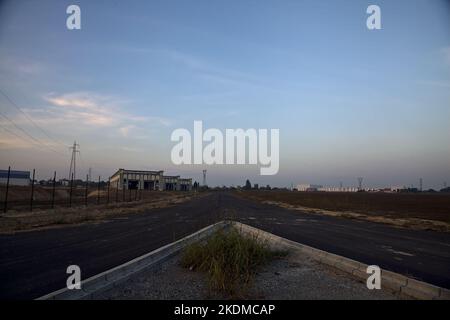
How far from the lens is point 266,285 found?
7.50 metres

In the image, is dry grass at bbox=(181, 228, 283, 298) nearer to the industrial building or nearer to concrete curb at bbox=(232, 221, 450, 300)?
concrete curb at bbox=(232, 221, 450, 300)

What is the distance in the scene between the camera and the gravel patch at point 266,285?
6.69 metres

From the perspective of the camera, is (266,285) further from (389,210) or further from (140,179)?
(140,179)

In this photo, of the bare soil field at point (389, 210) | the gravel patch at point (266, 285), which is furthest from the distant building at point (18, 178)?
the gravel patch at point (266, 285)

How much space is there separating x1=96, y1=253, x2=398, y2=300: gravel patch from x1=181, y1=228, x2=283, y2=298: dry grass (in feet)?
0.56

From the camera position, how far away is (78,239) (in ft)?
47.8

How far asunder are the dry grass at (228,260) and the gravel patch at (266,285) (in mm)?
170

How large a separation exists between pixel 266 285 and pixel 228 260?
123 cm

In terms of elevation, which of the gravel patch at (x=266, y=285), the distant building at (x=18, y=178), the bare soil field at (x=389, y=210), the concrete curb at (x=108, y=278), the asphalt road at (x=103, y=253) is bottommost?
the bare soil field at (x=389, y=210)

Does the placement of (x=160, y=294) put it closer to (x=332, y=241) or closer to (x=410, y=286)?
(x=410, y=286)

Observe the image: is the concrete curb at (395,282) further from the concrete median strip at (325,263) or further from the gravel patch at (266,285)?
the gravel patch at (266,285)

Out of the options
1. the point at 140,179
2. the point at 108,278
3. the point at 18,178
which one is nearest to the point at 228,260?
the point at 108,278
